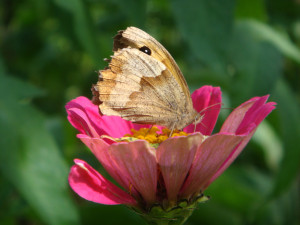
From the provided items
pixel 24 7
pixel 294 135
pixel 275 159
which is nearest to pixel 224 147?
pixel 294 135

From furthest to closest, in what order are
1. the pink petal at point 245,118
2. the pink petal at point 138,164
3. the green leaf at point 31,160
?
the green leaf at point 31,160 → the pink petal at point 245,118 → the pink petal at point 138,164

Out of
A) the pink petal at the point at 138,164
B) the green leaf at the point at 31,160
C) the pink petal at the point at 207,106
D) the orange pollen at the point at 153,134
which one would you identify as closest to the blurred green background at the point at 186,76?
the green leaf at the point at 31,160

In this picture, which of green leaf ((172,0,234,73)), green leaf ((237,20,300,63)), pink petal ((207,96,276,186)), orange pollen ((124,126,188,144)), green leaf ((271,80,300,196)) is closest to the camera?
pink petal ((207,96,276,186))

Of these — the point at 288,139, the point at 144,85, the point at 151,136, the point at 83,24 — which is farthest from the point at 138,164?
the point at 288,139

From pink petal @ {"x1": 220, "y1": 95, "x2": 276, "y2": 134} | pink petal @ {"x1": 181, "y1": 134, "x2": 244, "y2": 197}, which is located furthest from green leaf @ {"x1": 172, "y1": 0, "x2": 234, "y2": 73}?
pink petal @ {"x1": 181, "y1": 134, "x2": 244, "y2": 197}

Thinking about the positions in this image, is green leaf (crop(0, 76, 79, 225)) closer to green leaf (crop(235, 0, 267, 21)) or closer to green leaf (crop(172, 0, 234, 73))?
green leaf (crop(172, 0, 234, 73))

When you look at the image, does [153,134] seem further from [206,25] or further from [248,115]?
[206,25]

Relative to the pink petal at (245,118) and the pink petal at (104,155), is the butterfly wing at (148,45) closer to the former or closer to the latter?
the pink petal at (245,118)
